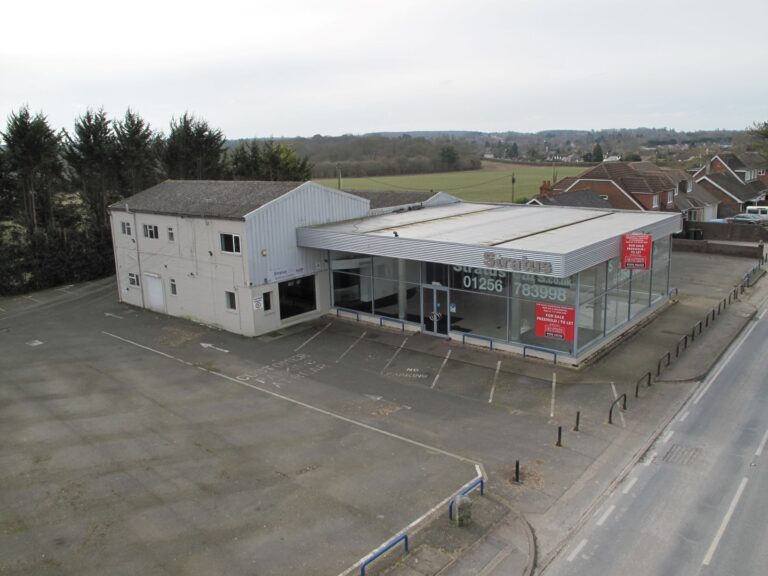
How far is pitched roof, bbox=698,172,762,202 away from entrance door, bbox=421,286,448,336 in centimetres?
5666

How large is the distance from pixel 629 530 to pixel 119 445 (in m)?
13.9

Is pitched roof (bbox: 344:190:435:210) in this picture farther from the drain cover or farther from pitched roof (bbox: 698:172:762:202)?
pitched roof (bbox: 698:172:762:202)

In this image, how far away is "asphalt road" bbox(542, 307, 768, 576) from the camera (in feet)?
→ 40.3

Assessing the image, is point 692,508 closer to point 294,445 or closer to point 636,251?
point 294,445

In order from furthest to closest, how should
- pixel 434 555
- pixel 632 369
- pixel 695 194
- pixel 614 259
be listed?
1. pixel 695 194
2. pixel 614 259
3. pixel 632 369
4. pixel 434 555

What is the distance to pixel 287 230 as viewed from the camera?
2953cm

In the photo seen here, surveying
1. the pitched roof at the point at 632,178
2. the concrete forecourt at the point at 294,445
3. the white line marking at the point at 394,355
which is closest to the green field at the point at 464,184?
the pitched roof at the point at 632,178

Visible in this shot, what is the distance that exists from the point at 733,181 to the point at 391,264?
6247 cm

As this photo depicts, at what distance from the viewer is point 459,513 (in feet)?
43.6

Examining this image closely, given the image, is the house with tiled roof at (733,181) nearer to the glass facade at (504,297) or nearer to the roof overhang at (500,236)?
the roof overhang at (500,236)

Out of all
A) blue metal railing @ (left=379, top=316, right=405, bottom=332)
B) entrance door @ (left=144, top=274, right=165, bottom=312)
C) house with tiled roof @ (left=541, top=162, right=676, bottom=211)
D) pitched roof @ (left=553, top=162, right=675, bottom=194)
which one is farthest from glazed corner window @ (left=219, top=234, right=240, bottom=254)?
pitched roof @ (left=553, top=162, right=675, bottom=194)

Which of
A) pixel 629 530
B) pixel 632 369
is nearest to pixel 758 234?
pixel 632 369

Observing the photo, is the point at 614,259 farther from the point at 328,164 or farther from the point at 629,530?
the point at 328,164

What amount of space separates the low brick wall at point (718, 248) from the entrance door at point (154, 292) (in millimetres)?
38281
